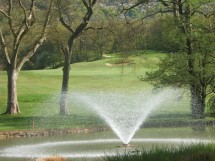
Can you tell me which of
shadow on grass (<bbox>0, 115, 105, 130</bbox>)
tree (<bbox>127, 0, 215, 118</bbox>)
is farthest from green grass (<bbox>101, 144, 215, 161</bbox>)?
tree (<bbox>127, 0, 215, 118</bbox>)

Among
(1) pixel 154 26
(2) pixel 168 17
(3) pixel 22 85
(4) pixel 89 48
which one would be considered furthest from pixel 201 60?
(4) pixel 89 48

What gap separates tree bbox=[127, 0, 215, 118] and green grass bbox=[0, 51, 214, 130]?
167 cm

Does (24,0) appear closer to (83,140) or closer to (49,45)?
(83,140)

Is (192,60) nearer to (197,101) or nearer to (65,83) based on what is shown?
(197,101)

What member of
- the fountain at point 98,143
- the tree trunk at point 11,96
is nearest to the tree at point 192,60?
the fountain at point 98,143

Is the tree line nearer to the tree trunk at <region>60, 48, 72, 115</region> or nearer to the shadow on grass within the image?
the tree trunk at <region>60, 48, 72, 115</region>

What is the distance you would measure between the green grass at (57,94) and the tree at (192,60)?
167 cm

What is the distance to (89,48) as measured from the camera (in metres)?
88.6

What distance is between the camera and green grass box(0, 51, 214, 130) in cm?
3131

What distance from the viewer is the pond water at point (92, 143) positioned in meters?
18.4

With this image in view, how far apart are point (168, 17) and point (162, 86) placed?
198 inches

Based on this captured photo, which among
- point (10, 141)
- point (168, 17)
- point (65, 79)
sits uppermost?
point (168, 17)

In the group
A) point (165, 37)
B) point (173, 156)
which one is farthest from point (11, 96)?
point (173, 156)

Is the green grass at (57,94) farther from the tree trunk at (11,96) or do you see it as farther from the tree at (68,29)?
the tree at (68,29)
